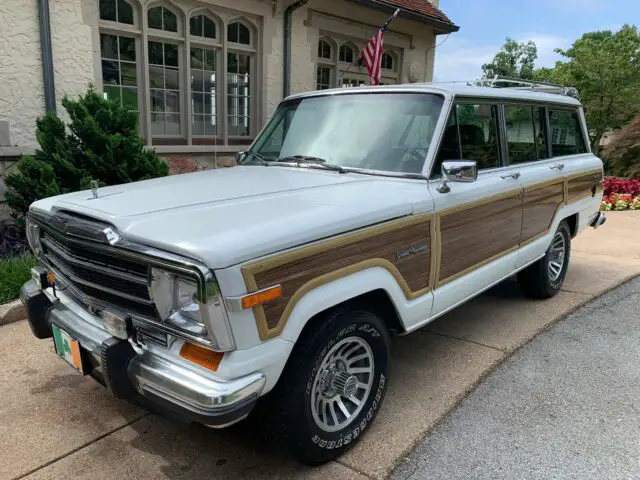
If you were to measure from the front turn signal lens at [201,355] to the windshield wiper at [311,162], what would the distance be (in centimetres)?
164

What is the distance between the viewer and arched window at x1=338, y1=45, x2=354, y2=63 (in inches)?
434

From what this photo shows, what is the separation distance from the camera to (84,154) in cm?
553

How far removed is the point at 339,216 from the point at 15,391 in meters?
2.46

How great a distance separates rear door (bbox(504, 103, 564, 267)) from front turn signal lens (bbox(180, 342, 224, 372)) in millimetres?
2938

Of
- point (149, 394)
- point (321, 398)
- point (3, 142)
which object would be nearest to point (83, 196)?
point (149, 394)

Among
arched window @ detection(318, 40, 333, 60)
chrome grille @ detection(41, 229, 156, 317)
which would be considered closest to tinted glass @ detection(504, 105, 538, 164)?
chrome grille @ detection(41, 229, 156, 317)

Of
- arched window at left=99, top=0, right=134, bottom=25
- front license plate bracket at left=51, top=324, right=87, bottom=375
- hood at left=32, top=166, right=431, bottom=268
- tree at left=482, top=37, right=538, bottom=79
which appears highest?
tree at left=482, top=37, right=538, bottom=79

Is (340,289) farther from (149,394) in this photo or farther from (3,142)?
(3,142)

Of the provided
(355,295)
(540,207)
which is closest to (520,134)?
(540,207)

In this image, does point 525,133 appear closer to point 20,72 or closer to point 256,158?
point 256,158

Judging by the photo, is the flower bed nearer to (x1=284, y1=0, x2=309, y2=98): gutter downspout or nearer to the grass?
(x1=284, y1=0, x2=309, y2=98): gutter downspout

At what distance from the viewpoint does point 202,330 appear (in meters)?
2.10

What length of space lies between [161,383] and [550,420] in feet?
7.41

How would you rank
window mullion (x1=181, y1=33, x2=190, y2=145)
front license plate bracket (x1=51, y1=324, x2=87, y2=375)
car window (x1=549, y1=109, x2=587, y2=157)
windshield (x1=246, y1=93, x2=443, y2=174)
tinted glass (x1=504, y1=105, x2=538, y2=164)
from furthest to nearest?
window mullion (x1=181, y1=33, x2=190, y2=145) < car window (x1=549, y1=109, x2=587, y2=157) < tinted glass (x1=504, y1=105, x2=538, y2=164) < windshield (x1=246, y1=93, x2=443, y2=174) < front license plate bracket (x1=51, y1=324, x2=87, y2=375)
